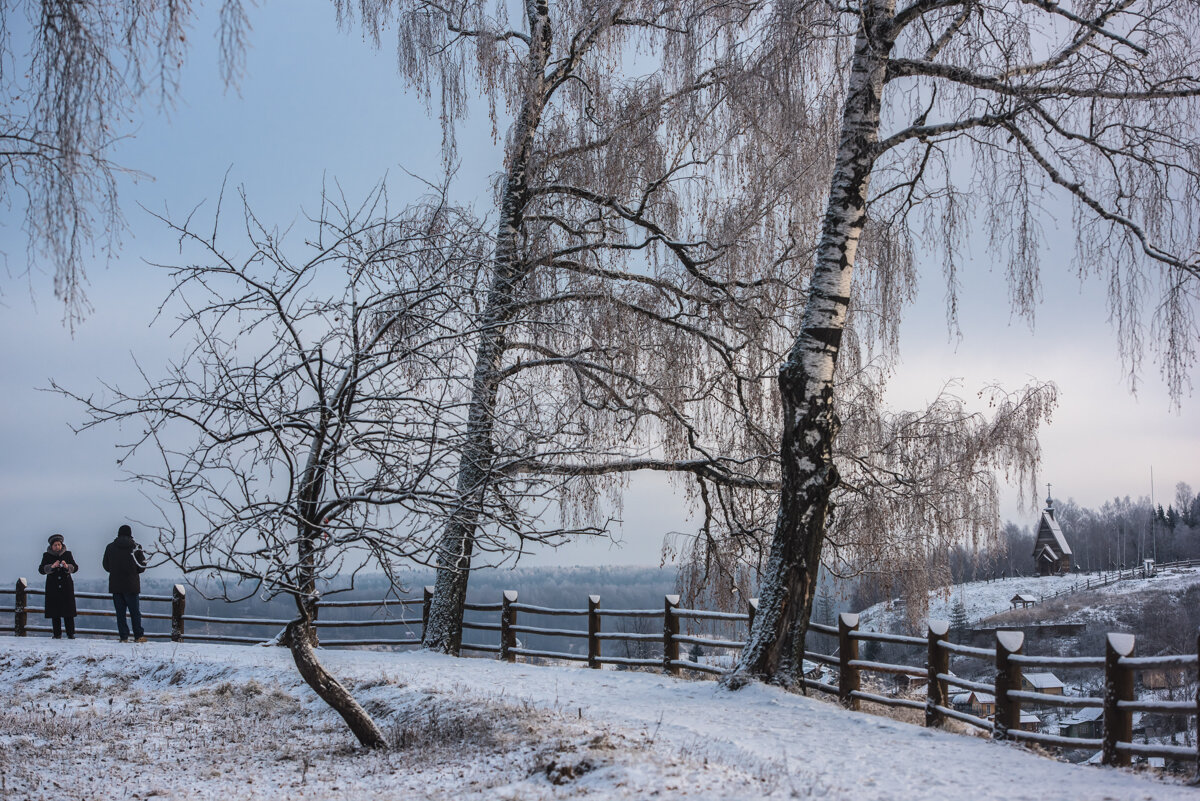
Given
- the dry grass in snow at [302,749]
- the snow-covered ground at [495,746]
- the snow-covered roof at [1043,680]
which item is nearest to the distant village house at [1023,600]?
the snow-covered roof at [1043,680]

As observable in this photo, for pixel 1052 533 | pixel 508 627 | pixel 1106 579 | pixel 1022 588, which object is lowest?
pixel 1022 588

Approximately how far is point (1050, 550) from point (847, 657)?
65.8 meters

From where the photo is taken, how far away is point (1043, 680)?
4506 cm

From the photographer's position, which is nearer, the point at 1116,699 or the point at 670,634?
the point at 1116,699

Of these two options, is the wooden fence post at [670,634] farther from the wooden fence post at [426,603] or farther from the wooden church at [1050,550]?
the wooden church at [1050,550]

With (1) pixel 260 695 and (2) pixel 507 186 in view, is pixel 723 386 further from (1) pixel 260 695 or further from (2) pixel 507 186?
(1) pixel 260 695

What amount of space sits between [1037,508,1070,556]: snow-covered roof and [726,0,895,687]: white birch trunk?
6233 cm

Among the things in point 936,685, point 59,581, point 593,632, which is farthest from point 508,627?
point 59,581

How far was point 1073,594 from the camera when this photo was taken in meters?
57.2

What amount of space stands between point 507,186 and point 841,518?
671 centimetres

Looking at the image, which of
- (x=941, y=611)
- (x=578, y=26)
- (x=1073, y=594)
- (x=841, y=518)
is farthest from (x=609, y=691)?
(x=1073, y=594)

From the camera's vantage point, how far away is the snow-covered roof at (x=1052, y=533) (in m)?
63.9

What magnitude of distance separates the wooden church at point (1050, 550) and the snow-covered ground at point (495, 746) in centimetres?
6392

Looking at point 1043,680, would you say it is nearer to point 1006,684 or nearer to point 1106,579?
point 1106,579
